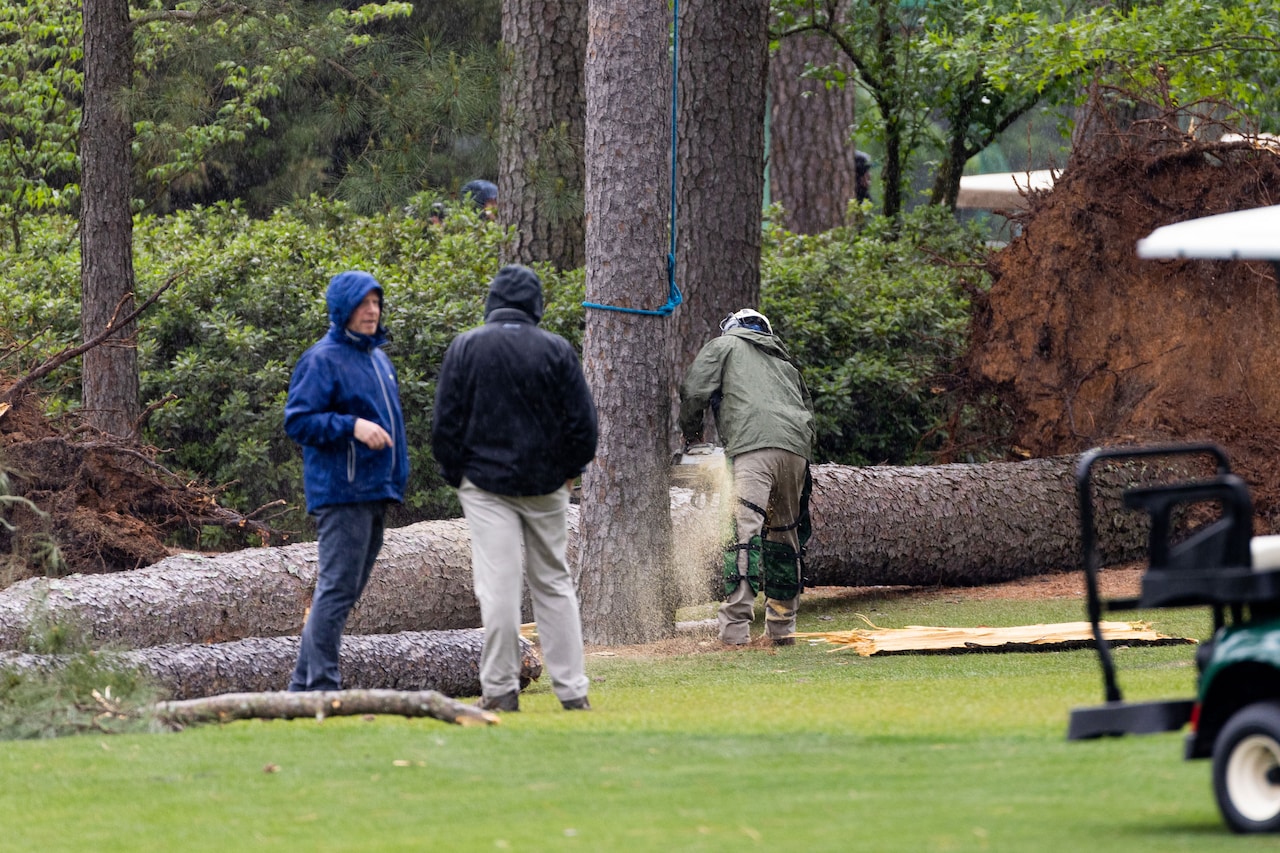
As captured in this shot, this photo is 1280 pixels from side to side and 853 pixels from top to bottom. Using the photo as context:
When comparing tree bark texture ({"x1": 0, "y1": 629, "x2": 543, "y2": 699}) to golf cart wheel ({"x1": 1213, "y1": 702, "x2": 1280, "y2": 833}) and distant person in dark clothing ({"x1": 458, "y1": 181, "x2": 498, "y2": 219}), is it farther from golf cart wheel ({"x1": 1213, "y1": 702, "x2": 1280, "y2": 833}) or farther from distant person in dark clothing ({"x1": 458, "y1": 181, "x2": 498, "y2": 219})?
distant person in dark clothing ({"x1": 458, "y1": 181, "x2": 498, "y2": 219})

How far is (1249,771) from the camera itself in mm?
4918

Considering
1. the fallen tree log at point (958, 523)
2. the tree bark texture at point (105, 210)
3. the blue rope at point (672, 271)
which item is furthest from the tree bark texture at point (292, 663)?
the tree bark texture at point (105, 210)

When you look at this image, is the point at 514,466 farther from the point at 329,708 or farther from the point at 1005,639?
the point at 1005,639

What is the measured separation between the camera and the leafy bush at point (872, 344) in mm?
15312

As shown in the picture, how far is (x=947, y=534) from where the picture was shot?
1283 cm

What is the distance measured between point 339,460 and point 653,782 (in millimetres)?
2546

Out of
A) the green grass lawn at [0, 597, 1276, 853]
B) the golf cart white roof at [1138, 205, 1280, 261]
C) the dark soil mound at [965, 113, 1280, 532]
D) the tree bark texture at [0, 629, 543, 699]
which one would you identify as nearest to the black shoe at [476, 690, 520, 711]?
the green grass lawn at [0, 597, 1276, 853]

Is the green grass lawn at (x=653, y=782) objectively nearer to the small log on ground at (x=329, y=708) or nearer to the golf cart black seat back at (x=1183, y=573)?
the small log on ground at (x=329, y=708)

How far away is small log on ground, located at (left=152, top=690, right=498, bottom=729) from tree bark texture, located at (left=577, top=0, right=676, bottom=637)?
3.66 metres

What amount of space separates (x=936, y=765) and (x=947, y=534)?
7.04m

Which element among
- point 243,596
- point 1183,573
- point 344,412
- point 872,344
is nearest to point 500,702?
point 344,412

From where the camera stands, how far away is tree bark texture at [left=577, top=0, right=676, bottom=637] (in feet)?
34.7

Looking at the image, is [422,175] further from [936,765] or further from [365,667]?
[936,765]

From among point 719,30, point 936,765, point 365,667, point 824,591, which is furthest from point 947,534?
point 936,765
